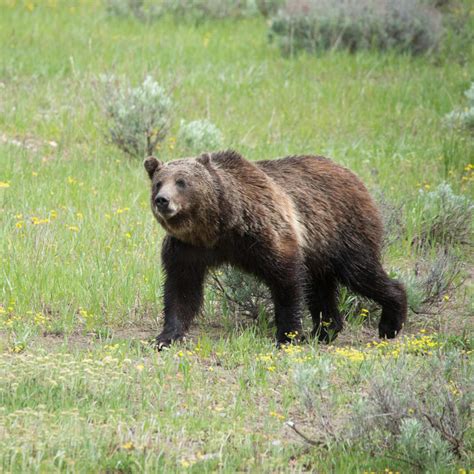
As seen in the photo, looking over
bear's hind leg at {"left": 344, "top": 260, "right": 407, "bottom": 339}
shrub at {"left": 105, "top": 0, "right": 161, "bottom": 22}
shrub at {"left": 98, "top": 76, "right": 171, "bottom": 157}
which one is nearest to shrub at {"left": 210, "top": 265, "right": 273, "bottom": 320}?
bear's hind leg at {"left": 344, "top": 260, "right": 407, "bottom": 339}

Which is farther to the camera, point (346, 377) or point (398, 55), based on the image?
point (398, 55)

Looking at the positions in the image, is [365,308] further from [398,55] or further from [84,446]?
[398,55]

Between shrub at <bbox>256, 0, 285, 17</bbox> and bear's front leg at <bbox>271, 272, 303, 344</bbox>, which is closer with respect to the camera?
bear's front leg at <bbox>271, 272, 303, 344</bbox>

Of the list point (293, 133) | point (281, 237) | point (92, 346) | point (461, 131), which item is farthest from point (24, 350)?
point (461, 131)

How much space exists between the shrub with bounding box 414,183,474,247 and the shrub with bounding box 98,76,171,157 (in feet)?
10.7

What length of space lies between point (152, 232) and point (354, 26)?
7815mm

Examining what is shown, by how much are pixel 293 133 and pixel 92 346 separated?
6231 mm

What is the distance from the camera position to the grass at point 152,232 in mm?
5535

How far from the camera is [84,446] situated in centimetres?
524

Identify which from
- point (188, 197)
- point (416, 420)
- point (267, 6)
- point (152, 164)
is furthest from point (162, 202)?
point (267, 6)

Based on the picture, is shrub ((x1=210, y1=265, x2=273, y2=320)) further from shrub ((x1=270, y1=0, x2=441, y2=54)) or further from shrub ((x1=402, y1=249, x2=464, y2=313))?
shrub ((x1=270, y1=0, x2=441, y2=54))

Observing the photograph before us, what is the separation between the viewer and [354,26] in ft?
53.5

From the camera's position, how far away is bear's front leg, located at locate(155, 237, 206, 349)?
7.41m

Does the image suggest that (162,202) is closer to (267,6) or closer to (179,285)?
(179,285)
